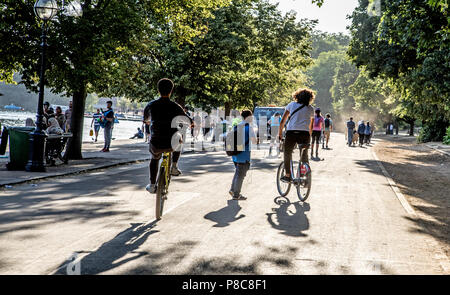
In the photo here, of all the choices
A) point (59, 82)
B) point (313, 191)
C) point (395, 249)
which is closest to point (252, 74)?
point (59, 82)

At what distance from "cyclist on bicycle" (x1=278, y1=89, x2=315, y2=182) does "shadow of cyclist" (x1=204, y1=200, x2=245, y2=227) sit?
155cm

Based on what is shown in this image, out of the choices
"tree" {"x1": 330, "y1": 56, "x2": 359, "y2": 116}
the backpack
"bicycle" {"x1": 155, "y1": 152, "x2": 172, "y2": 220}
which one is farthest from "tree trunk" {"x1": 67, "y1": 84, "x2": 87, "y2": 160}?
"tree" {"x1": 330, "y1": 56, "x2": 359, "y2": 116}

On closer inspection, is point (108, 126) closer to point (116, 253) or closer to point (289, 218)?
point (289, 218)

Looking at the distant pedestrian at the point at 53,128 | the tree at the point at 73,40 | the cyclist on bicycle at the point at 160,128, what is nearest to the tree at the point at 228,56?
the tree at the point at 73,40

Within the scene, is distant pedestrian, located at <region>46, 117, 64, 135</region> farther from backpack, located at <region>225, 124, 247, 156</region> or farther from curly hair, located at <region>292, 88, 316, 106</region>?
curly hair, located at <region>292, 88, 316, 106</region>

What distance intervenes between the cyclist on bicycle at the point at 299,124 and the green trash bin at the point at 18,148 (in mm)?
6811

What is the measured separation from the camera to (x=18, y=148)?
1185 centimetres

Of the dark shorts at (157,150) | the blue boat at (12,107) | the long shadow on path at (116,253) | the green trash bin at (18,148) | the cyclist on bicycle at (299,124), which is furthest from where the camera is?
the blue boat at (12,107)

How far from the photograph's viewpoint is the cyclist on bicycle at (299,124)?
28.2 ft

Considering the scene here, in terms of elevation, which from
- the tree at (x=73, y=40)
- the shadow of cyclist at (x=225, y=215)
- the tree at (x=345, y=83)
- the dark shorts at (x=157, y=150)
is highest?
the tree at (x=345, y=83)

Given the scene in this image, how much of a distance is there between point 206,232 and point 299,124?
3.41m

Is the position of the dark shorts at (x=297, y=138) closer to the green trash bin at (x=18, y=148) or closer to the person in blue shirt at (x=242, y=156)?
the person in blue shirt at (x=242, y=156)
